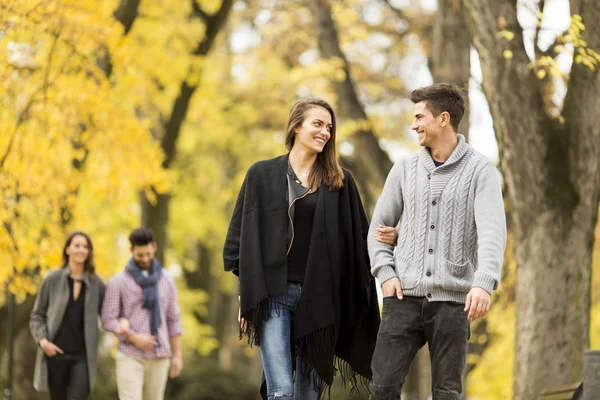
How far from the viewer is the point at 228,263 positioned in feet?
22.4

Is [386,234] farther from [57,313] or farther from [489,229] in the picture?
[57,313]

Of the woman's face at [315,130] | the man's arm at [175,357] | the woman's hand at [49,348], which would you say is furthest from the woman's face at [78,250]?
the woman's face at [315,130]

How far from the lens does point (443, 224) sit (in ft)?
20.0

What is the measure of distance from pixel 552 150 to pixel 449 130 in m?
5.14

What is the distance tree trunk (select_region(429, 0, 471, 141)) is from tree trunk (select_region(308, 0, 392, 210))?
168 centimetres

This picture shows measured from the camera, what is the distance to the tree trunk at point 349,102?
15945 mm

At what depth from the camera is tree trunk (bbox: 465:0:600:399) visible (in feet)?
36.4

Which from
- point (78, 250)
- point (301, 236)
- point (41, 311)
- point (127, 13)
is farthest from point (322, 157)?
point (127, 13)

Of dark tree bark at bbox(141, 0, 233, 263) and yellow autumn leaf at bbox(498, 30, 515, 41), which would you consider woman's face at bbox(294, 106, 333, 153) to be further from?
dark tree bark at bbox(141, 0, 233, 263)

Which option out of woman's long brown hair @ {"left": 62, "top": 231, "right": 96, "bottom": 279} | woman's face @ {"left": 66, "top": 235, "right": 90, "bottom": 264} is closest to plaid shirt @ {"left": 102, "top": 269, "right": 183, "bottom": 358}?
woman's long brown hair @ {"left": 62, "top": 231, "right": 96, "bottom": 279}

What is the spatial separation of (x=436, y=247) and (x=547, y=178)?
17.6 feet

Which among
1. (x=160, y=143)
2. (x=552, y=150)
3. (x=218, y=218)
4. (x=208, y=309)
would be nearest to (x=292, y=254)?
(x=552, y=150)

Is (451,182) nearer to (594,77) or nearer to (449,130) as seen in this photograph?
(449,130)

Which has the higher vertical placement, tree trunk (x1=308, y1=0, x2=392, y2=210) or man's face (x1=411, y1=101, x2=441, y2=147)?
tree trunk (x1=308, y1=0, x2=392, y2=210)
